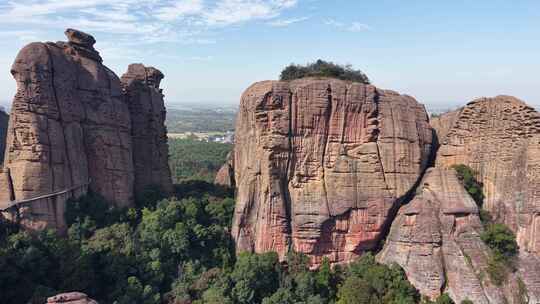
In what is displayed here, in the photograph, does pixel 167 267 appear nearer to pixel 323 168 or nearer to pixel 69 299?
pixel 69 299

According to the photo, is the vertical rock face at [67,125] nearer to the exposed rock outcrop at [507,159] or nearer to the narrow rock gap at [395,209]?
the narrow rock gap at [395,209]

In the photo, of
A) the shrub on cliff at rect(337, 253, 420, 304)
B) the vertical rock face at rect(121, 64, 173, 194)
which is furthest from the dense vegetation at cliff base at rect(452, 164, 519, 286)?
the vertical rock face at rect(121, 64, 173, 194)

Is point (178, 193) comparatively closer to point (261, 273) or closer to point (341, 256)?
point (261, 273)

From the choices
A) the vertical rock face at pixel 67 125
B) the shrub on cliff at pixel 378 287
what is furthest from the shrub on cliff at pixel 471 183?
the vertical rock face at pixel 67 125

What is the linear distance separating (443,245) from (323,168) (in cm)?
750

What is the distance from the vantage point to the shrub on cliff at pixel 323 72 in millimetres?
29281

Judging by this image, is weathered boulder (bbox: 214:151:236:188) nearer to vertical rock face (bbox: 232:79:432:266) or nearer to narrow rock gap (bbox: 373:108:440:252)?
vertical rock face (bbox: 232:79:432:266)

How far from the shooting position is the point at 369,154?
25.6 metres

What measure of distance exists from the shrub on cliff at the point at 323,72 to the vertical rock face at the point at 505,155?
708 cm

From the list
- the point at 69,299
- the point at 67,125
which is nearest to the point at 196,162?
the point at 67,125

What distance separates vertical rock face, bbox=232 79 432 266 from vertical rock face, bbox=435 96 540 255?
9.99 feet

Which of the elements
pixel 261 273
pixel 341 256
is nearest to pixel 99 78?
pixel 261 273

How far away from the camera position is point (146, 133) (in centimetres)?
3031

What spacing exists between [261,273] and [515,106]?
16384 mm
